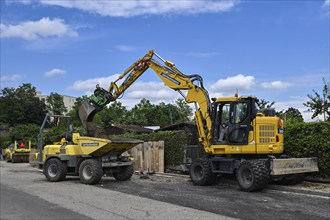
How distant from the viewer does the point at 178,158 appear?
19.0m

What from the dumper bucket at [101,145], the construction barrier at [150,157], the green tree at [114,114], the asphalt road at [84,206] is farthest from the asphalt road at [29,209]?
the green tree at [114,114]

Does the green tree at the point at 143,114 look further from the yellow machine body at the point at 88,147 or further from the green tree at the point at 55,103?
the yellow machine body at the point at 88,147

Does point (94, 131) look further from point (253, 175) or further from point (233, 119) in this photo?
point (253, 175)

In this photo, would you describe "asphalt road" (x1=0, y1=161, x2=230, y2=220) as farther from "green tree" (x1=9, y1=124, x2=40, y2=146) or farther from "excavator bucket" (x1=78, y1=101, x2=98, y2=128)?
"green tree" (x1=9, y1=124, x2=40, y2=146)

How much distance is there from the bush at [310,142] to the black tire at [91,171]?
7191 millimetres

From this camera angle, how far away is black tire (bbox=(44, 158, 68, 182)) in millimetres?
16719

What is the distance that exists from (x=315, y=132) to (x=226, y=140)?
A: 3054 millimetres

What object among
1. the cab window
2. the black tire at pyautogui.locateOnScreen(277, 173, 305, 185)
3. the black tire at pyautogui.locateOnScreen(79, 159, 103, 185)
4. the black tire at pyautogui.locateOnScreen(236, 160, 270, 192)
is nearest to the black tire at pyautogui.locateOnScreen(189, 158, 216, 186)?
the black tire at pyautogui.locateOnScreen(236, 160, 270, 192)

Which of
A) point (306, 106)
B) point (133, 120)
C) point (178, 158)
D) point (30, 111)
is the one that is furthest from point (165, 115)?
point (178, 158)

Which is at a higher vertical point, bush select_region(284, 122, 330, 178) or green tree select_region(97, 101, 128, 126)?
green tree select_region(97, 101, 128, 126)

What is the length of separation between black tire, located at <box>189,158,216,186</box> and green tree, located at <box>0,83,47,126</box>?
217ft

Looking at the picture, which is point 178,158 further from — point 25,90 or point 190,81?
point 25,90

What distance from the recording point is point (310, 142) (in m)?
13.7

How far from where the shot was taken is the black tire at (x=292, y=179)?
43.7ft
